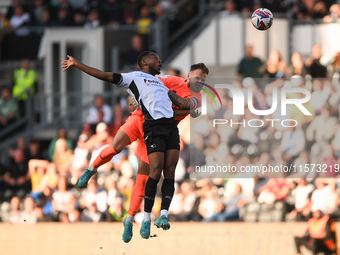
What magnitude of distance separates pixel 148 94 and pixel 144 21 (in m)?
9.56

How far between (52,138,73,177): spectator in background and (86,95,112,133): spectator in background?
0.76m

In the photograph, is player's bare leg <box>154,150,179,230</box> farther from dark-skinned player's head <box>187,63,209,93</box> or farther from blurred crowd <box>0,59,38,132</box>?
blurred crowd <box>0,59,38,132</box>

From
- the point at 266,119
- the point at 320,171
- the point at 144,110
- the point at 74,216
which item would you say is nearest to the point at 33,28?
the point at 74,216

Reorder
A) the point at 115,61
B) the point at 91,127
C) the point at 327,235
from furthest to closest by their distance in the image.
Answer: the point at 115,61 < the point at 91,127 < the point at 327,235

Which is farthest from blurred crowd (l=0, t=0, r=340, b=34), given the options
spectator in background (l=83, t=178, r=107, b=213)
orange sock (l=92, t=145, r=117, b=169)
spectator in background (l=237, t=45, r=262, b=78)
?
orange sock (l=92, t=145, r=117, b=169)

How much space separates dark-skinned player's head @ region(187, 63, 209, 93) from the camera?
9484 mm

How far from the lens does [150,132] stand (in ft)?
30.5

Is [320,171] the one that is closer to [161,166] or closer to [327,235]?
[327,235]

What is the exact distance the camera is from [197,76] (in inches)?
373

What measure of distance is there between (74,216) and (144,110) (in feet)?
20.1

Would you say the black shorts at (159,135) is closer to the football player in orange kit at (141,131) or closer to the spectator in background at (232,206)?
the football player in orange kit at (141,131)

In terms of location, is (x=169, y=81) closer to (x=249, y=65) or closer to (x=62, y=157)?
(x=249, y=65)

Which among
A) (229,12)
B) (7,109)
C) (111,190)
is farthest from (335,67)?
(7,109)

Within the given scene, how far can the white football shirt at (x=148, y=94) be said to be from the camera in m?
9.23
